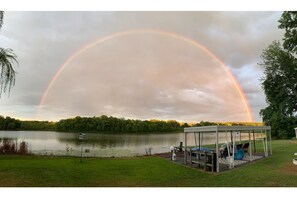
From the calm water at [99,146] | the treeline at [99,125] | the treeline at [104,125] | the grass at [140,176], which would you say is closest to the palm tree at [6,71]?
the grass at [140,176]

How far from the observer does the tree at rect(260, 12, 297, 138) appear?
3350 centimetres

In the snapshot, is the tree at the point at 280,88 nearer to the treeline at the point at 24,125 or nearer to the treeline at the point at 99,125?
the treeline at the point at 99,125

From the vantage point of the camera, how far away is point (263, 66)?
36.7 m

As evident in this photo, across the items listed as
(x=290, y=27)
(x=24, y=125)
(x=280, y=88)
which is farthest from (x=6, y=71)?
(x=24, y=125)

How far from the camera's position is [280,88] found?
34719mm

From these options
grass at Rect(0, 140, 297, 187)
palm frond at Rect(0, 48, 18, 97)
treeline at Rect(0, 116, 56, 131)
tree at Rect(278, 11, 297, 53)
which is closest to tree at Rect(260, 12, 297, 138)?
tree at Rect(278, 11, 297, 53)

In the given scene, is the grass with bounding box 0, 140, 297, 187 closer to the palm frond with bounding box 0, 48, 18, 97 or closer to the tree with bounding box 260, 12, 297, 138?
the palm frond with bounding box 0, 48, 18, 97

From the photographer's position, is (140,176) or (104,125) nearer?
(140,176)

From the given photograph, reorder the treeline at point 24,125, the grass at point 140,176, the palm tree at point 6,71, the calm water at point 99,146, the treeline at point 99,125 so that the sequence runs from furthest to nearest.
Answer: the treeline at point 99,125
the treeline at point 24,125
the calm water at point 99,146
the palm tree at point 6,71
the grass at point 140,176

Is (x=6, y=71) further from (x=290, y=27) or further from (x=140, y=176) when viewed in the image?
(x=290, y=27)

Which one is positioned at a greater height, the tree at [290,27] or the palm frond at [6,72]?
the tree at [290,27]

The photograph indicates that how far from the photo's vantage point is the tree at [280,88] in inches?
1319
